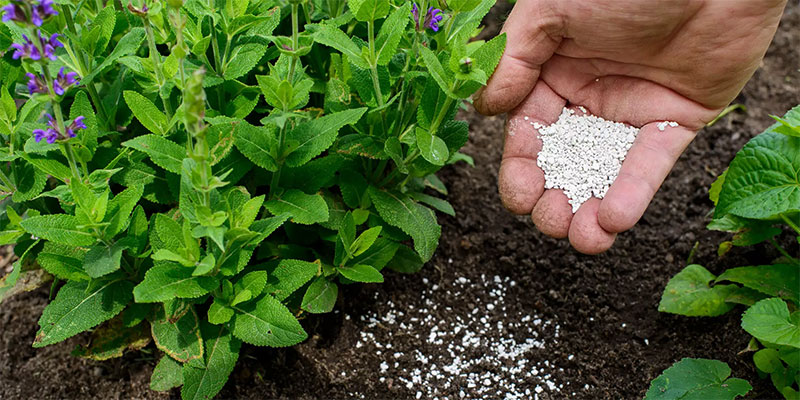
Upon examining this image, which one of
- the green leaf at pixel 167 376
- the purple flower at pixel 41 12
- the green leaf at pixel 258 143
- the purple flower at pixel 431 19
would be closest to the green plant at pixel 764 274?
the purple flower at pixel 431 19

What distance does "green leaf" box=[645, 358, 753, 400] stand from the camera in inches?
92.1

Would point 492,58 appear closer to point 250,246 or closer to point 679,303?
point 250,246

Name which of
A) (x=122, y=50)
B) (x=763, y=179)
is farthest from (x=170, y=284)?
(x=763, y=179)

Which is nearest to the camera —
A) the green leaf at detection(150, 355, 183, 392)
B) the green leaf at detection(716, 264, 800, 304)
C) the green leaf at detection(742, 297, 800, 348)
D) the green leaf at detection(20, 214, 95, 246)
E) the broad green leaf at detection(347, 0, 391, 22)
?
the green leaf at detection(20, 214, 95, 246)

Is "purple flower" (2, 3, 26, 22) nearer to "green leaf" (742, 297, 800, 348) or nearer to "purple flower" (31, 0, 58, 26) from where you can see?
"purple flower" (31, 0, 58, 26)

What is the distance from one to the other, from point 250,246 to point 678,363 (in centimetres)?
163

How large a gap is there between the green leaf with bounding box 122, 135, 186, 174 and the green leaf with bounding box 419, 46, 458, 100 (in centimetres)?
83

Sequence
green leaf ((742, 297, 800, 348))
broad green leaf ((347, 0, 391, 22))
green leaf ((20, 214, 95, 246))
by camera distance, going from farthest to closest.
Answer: green leaf ((742, 297, 800, 348)) → broad green leaf ((347, 0, 391, 22)) → green leaf ((20, 214, 95, 246))

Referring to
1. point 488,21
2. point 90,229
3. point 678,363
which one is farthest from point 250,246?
point 488,21

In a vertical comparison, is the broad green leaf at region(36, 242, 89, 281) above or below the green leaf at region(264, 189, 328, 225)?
below

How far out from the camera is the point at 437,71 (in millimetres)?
2145

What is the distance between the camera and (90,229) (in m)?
2.01

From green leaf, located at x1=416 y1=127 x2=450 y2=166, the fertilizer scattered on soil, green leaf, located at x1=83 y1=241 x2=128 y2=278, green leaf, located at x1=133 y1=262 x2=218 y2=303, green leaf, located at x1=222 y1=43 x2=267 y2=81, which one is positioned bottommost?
the fertilizer scattered on soil

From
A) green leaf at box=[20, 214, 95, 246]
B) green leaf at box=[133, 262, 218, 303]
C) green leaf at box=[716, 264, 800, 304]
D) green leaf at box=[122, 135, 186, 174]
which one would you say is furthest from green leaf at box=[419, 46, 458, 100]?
green leaf at box=[716, 264, 800, 304]
